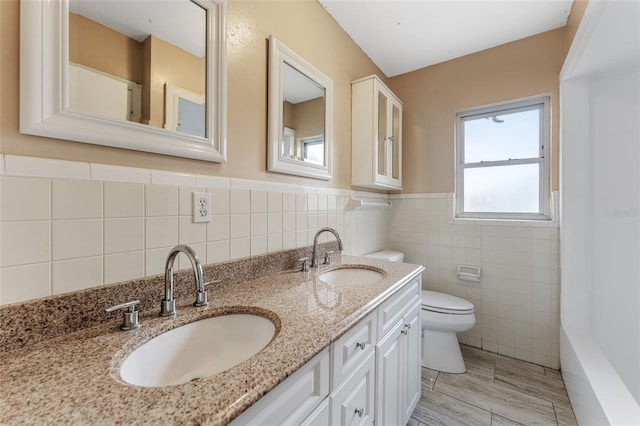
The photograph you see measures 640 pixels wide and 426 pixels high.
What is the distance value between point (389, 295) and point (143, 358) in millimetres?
821

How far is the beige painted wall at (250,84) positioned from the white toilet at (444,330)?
3.55 ft

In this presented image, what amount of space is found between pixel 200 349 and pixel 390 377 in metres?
0.79

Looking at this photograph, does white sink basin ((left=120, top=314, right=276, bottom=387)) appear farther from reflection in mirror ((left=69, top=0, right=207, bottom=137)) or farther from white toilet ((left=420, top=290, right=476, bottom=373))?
white toilet ((left=420, top=290, right=476, bottom=373))

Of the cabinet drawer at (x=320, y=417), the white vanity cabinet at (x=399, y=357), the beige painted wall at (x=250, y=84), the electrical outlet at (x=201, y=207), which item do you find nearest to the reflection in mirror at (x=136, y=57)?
the beige painted wall at (x=250, y=84)

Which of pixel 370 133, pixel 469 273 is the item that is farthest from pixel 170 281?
Answer: pixel 469 273

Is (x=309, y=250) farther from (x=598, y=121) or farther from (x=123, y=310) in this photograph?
(x=598, y=121)

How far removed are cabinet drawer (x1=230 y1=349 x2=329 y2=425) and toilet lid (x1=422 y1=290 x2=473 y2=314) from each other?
1374mm

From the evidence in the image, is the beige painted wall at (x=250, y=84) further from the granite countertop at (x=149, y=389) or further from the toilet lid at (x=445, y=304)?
the toilet lid at (x=445, y=304)

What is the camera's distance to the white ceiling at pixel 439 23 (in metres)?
1.68

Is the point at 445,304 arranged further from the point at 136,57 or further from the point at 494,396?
the point at 136,57

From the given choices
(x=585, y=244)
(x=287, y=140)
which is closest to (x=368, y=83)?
(x=287, y=140)

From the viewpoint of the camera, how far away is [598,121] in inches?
66.7

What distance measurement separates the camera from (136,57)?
836mm

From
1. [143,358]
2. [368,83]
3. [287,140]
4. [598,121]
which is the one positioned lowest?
[143,358]
